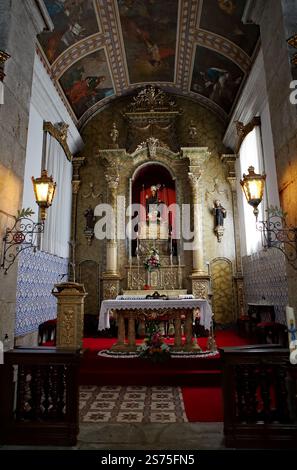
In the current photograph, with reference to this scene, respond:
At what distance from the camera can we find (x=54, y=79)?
9.37m

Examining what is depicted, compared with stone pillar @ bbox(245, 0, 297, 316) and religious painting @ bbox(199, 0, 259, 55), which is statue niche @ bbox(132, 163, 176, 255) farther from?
stone pillar @ bbox(245, 0, 297, 316)

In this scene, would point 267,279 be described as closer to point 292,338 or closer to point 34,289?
point 292,338

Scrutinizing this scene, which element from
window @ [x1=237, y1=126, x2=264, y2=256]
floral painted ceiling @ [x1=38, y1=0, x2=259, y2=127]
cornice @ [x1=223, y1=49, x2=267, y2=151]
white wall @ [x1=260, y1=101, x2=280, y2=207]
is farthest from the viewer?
window @ [x1=237, y1=126, x2=264, y2=256]

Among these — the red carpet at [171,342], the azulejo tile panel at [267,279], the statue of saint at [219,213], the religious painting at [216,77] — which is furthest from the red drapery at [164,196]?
the red carpet at [171,342]

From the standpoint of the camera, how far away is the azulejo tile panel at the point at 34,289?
23.2 feet

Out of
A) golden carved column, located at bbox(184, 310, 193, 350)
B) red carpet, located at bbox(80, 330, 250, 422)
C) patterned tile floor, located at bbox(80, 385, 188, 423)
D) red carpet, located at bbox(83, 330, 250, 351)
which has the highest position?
golden carved column, located at bbox(184, 310, 193, 350)

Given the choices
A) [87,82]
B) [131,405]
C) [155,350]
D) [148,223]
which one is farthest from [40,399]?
[87,82]

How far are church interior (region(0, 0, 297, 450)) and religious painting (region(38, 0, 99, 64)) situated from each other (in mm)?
49

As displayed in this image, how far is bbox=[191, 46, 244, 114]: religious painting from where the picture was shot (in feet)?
31.7

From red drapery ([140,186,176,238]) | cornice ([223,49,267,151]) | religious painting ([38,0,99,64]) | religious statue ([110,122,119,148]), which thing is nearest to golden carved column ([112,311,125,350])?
red drapery ([140,186,176,238])

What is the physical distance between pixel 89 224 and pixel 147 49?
588cm

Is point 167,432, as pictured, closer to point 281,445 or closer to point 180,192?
point 281,445

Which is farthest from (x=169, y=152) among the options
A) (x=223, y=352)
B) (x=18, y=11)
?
(x=223, y=352)
